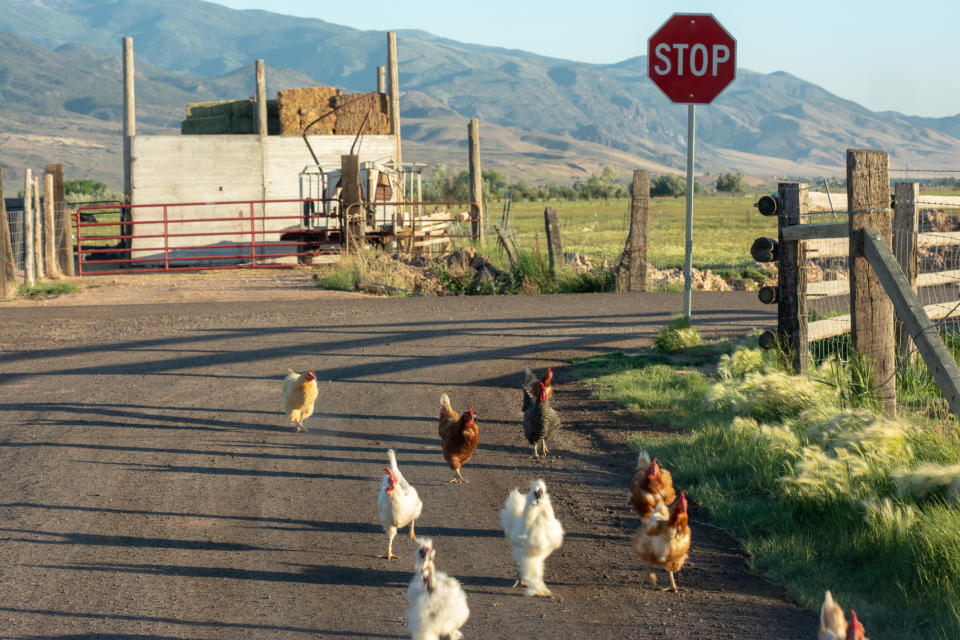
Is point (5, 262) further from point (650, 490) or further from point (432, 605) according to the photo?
point (432, 605)

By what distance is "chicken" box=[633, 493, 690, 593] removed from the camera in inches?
192

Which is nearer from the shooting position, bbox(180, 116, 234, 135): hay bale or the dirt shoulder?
the dirt shoulder

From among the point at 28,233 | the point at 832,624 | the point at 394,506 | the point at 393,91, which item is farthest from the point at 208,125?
the point at 832,624

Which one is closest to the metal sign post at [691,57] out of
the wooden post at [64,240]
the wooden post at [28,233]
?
the wooden post at [28,233]

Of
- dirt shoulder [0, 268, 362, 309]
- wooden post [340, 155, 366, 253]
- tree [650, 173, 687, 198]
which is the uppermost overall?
tree [650, 173, 687, 198]

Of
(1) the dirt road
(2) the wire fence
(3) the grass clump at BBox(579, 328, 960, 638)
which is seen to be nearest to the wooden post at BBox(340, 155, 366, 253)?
(1) the dirt road

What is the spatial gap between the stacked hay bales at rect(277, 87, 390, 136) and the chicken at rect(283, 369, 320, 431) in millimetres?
21902

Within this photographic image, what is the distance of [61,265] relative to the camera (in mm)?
21562

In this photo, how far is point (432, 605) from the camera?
4090 mm

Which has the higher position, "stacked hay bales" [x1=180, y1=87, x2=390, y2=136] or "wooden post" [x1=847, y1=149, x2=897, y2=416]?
"stacked hay bales" [x1=180, y1=87, x2=390, y2=136]

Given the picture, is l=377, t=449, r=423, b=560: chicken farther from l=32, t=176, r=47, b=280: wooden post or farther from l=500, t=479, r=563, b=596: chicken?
l=32, t=176, r=47, b=280: wooden post

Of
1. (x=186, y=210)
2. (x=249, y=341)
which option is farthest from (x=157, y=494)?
(x=186, y=210)

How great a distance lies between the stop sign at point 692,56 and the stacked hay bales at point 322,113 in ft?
65.2

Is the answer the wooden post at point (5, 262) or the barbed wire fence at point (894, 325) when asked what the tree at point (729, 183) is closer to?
the wooden post at point (5, 262)
